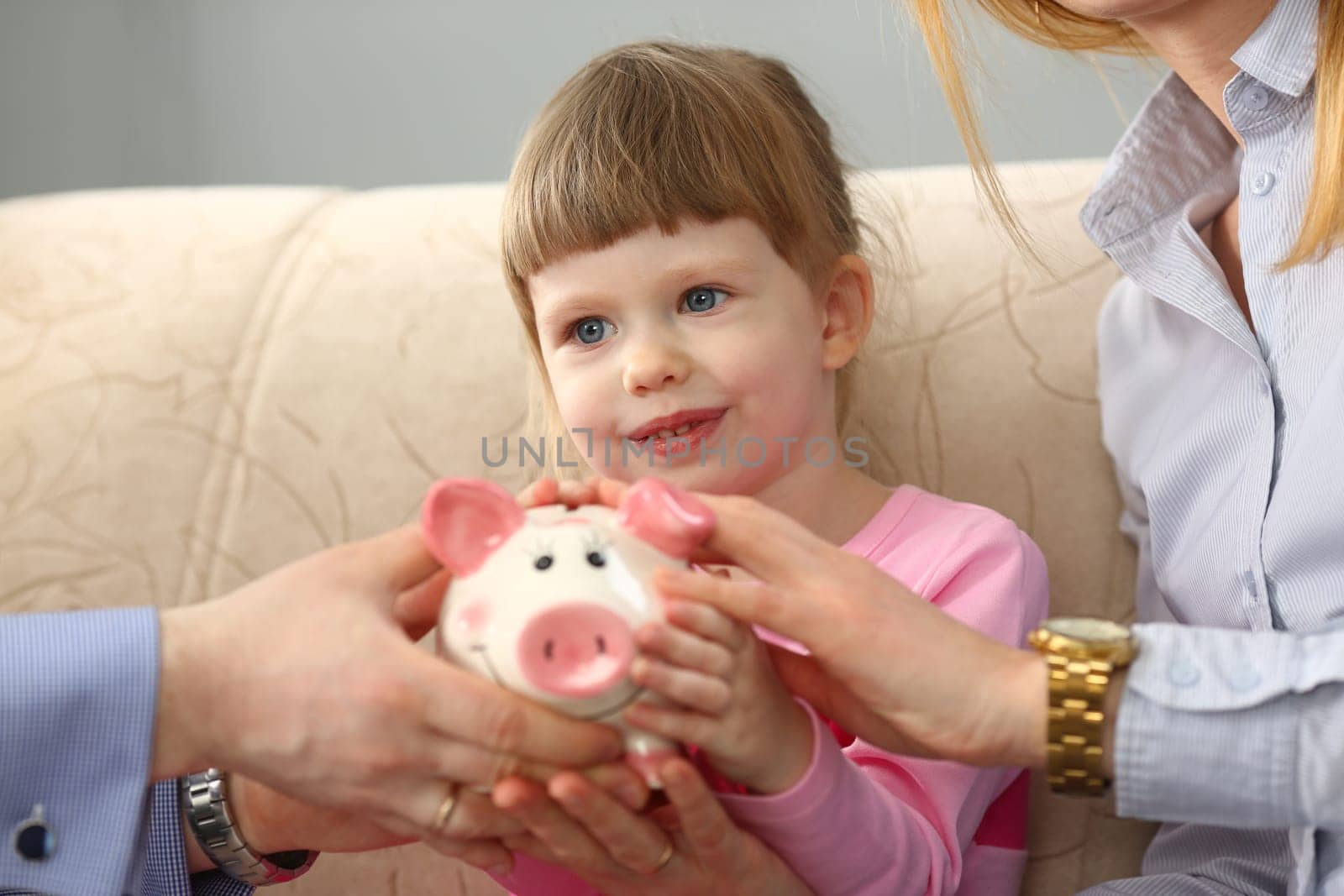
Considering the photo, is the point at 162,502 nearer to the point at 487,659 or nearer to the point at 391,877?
the point at 391,877

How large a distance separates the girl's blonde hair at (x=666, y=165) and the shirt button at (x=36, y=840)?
22.6 inches

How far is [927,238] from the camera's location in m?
1.41

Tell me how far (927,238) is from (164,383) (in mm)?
809

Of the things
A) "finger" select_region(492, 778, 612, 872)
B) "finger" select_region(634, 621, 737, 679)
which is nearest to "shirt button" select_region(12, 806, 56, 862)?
"finger" select_region(492, 778, 612, 872)

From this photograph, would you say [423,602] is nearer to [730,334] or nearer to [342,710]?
[342,710]

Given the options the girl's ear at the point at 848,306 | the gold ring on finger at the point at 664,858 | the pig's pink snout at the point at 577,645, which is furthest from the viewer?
the girl's ear at the point at 848,306

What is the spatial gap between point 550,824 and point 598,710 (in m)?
0.08

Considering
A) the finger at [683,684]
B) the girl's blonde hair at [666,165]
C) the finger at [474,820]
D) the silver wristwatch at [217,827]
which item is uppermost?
the girl's blonde hair at [666,165]

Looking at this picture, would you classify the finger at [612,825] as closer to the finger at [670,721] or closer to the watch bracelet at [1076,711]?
the finger at [670,721]

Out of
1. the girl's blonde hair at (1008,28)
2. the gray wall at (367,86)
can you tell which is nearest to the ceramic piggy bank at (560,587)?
the girl's blonde hair at (1008,28)

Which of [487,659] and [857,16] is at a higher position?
[857,16]

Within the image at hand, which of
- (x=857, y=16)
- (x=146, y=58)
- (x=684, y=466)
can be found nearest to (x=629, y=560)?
(x=684, y=466)

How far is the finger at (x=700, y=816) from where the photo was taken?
0.77 meters

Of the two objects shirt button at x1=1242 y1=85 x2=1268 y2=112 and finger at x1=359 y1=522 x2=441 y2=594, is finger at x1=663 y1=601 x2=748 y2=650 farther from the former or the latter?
shirt button at x1=1242 y1=85 x2=1268 y2=112
